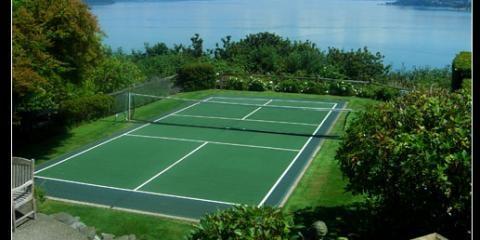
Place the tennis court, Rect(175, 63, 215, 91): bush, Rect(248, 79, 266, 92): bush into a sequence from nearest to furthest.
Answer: the tennis court, Rect(175, 63, 215, 91): bush, Rect(248, 79, 266, 92): bush

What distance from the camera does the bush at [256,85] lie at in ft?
102

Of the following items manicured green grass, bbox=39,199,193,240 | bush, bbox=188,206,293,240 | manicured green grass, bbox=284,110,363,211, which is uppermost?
bush, bbox=188,206,293,240

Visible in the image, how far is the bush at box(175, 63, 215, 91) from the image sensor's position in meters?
30.3

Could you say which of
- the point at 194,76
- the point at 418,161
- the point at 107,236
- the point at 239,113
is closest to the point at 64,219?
the point at 107,236

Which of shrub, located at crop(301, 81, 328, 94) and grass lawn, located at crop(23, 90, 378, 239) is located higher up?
shrub, located at crop(301, 81, 328, 94)

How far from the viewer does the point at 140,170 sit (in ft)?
52.3

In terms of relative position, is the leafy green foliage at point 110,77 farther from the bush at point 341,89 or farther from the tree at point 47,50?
the bush at point 341,89

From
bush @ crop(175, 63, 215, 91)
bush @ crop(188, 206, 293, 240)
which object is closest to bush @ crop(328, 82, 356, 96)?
bush @ crop(175, 63, 215, 91)

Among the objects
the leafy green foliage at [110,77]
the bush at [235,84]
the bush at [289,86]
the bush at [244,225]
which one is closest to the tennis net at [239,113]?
the leafy green foliage at [110,77]

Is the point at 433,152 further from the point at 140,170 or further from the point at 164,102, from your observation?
the point at 164,102

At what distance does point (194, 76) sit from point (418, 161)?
23500 millimetres

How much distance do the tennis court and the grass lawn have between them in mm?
427

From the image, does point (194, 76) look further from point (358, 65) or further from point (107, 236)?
point (107, 236)

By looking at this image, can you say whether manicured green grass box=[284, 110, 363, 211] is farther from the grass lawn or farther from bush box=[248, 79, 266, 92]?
bush box=[248, 79, 266, 92]
